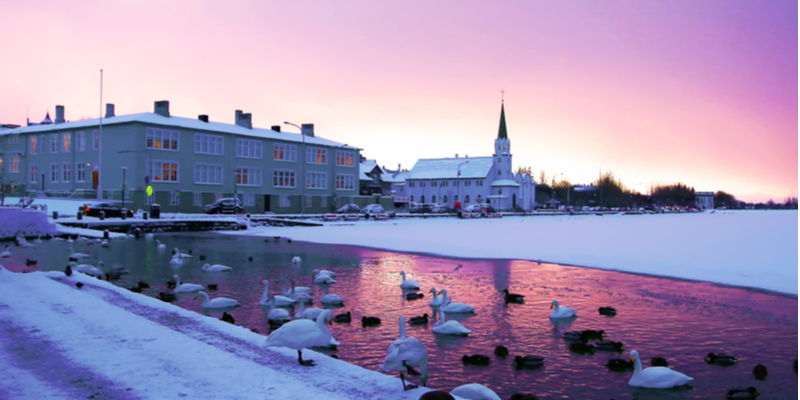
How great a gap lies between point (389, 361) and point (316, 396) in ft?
3.44

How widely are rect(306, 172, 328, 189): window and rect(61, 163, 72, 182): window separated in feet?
83.3

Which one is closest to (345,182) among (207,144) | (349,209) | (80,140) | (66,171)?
(349,209)

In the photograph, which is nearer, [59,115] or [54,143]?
[54,143]

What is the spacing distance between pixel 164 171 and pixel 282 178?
14.6 m

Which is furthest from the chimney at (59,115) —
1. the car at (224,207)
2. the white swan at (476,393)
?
the white swan at (476,393)

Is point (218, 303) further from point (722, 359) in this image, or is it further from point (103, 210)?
point (103, 210)

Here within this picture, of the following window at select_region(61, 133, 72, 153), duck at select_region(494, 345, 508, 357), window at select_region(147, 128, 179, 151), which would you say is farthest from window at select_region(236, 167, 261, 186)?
duck at select_region(494, 345, 508, 357)

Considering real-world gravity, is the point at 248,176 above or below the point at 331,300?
above

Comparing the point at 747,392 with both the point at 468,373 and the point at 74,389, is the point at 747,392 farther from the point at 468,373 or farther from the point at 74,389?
the point at 74,389

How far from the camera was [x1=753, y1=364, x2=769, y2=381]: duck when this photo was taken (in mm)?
8289

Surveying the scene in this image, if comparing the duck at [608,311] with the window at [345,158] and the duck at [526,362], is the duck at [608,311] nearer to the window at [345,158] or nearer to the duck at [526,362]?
the duck at [526,362]

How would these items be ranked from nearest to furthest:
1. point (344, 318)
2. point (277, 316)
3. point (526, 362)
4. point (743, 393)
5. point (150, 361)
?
point (743, 393)
point (150, 361)
point (526, 362)
point (277, 316)
point (344, 318)

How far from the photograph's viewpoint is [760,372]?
8336 millimetres

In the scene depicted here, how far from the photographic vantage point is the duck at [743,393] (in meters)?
7.41
